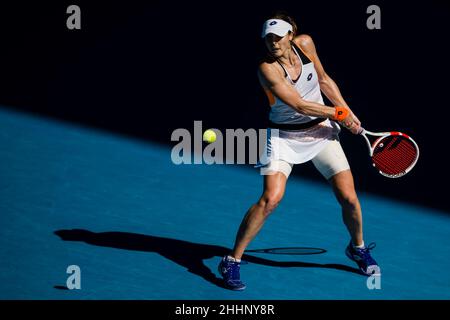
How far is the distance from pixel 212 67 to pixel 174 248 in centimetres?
455

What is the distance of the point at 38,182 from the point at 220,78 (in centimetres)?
338

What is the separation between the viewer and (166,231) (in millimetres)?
8586

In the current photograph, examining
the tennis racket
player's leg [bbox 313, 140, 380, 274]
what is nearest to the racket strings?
the tennis racket

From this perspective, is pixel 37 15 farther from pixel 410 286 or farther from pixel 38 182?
pixel 410 286

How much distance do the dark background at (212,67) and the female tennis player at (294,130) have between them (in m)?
1.93

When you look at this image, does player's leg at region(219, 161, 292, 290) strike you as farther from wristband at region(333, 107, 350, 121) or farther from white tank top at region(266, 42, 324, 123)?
wristband at region(333, 107, 350, 121)

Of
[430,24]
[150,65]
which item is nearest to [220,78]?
[150,65]

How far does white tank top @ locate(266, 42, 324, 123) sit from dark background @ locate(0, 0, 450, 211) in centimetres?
214

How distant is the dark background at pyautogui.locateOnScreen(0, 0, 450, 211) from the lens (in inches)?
427

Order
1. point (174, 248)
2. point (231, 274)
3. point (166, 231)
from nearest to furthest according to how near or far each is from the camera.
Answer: point (231, 274) → point (174, 248) → point (166, 231)

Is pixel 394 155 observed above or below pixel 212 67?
below

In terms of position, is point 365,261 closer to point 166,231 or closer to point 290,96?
point 290,96

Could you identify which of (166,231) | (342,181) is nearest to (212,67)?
(166,231)

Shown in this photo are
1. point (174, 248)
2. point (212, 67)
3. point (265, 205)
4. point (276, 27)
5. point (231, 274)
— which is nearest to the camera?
point (276, 27)
